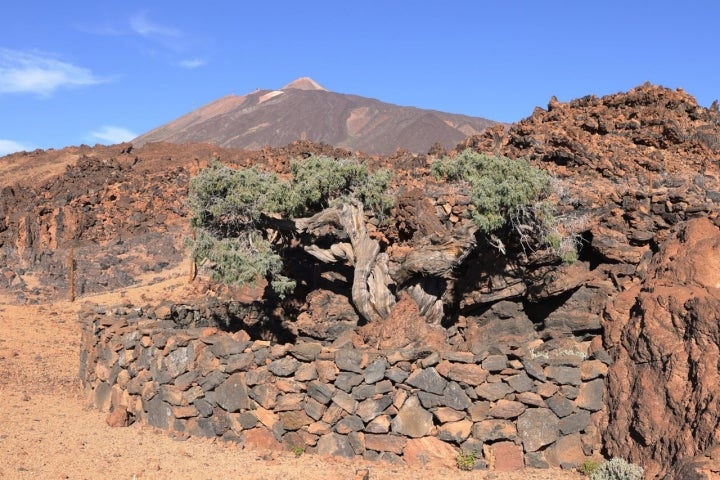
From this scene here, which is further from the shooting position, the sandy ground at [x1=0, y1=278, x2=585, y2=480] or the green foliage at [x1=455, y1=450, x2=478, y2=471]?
the green foliage at [x1=455, y1=450, x2=478, y2=471]

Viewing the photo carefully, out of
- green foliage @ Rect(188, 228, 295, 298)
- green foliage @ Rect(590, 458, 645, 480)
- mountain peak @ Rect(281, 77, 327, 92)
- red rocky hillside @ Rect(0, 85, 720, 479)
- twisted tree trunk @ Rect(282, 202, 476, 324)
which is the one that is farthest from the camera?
mountain peak @ Rect(281, 77, 327, 92)

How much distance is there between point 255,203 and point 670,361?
7.43 m

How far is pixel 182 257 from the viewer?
28.8 metres

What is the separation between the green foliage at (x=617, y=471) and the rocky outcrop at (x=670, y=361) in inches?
7.0

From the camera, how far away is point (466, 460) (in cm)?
784

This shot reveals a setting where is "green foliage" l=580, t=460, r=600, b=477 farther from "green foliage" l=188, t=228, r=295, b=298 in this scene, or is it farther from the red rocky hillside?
"green foliage" l=188, t=228, r=295, b=298

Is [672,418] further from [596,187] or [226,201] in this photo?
[596,187]

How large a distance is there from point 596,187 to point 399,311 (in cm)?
714

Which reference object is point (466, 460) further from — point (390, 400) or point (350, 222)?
point (350, 222)

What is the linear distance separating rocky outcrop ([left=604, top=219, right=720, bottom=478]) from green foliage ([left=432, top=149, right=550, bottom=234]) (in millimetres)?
2659

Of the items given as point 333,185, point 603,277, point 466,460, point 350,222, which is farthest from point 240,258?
point 603,277

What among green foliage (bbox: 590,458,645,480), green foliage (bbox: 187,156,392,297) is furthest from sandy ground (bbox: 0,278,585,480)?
green foliage (bbox: 187,156,392,297)

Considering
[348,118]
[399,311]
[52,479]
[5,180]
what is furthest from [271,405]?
[348,118]

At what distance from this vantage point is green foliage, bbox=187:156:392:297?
11.8 metres
